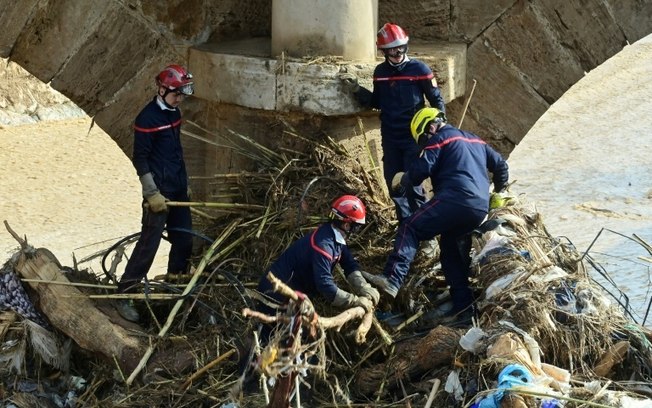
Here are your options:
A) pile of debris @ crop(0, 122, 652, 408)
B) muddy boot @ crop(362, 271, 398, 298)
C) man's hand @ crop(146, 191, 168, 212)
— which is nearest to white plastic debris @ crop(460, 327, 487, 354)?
pile of debris @ crop(0, 122, 652, 408)

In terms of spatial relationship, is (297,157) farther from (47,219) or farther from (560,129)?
(560,129)

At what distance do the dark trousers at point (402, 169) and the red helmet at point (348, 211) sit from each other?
77 cm

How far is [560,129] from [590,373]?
Result: 13.8 m

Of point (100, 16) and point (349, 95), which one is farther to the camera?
point (100, 16)

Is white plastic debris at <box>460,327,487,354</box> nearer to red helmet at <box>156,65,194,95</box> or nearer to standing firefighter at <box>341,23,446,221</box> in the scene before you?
standing firefighter at <box>341,23,446,221</box>

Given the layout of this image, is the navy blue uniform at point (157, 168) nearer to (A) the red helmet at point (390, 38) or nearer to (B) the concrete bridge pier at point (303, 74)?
(B) the concrete bridge pier at point (303, 74)

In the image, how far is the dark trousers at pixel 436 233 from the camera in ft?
24.5

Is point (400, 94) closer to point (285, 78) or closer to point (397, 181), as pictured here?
point (397, 181)

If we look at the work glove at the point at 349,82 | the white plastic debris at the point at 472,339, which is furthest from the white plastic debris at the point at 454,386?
the work glove at the point at 349,82

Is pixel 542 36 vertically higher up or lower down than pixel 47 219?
higher up

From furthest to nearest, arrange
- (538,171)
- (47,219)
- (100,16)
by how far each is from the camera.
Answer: (538,171) < (47,219) < (100,16)

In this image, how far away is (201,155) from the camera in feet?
30.2

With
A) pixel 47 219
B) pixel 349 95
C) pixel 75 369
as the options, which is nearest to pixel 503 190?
pixel 349 95

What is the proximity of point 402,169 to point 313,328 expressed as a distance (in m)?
2.74
